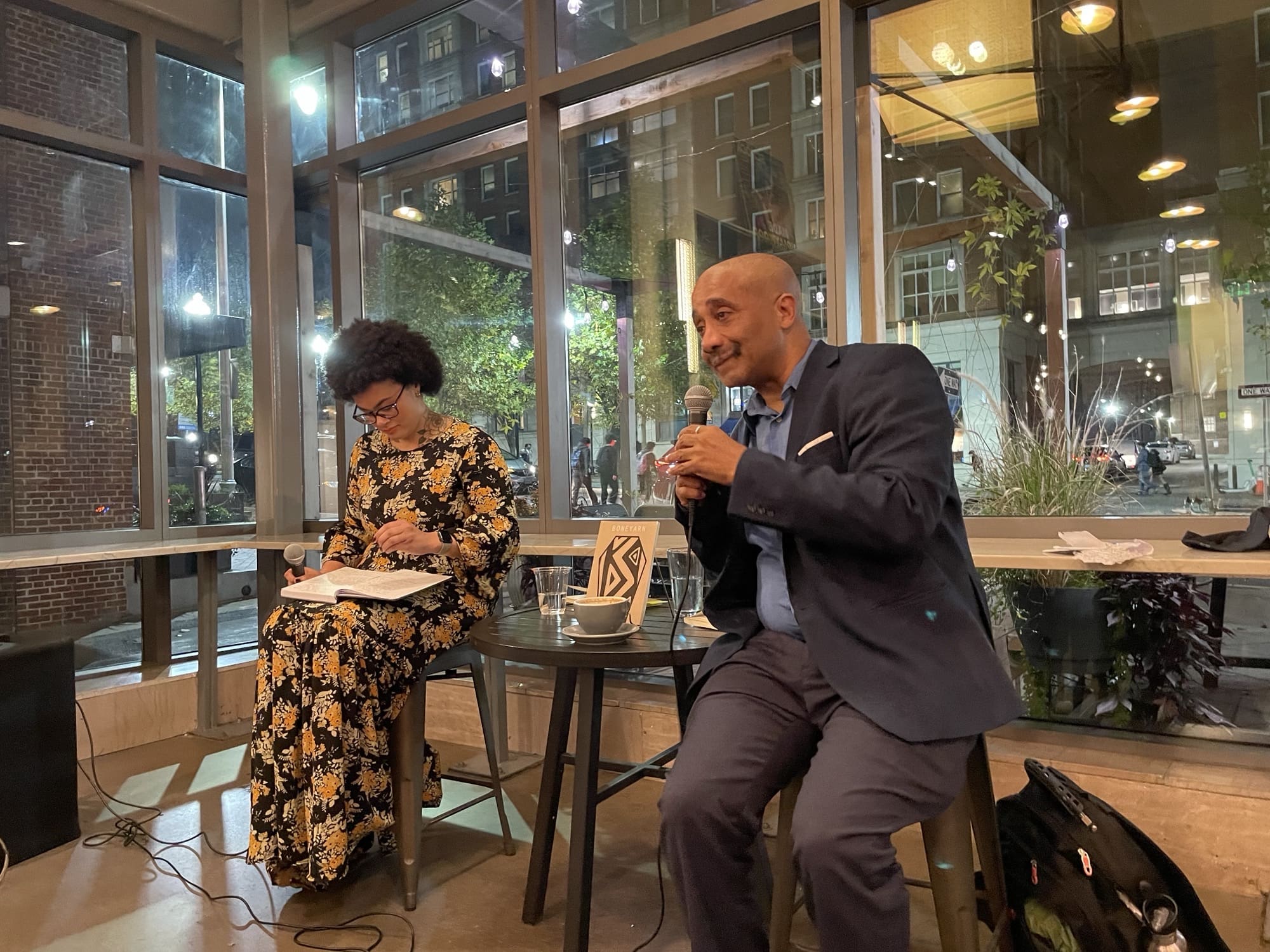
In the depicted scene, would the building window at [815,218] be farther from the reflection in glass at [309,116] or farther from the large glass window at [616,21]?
the reflection in glass at [309,116]

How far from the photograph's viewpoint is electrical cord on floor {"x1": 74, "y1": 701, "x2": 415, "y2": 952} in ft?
6.37

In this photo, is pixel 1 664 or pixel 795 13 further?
pixel 795 13

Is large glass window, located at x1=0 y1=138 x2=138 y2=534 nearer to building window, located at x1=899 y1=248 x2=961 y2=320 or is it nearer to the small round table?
the small round table

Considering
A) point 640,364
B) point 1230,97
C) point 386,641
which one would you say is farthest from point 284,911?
point 1230,97

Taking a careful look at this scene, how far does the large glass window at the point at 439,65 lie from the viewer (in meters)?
3.67

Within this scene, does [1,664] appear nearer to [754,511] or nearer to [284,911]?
[284,911]

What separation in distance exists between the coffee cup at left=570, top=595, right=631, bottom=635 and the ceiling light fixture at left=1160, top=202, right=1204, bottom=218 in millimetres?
1943

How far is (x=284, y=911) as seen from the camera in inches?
81.4

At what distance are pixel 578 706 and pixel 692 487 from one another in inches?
25.1

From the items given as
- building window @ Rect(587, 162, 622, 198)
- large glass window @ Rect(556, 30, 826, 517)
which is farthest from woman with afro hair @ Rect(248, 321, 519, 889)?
building window @ Rect(587, 162, 622, 198)

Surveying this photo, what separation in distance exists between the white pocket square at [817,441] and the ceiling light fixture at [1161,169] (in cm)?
173

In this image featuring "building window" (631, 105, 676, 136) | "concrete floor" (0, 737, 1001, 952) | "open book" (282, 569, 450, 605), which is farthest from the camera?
"building window" (631, 105, 676, 136)

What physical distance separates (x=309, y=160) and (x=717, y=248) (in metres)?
2.23

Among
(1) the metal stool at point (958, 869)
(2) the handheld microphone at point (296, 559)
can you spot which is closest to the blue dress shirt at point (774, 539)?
(1) the metal stool at point (958, 869)
